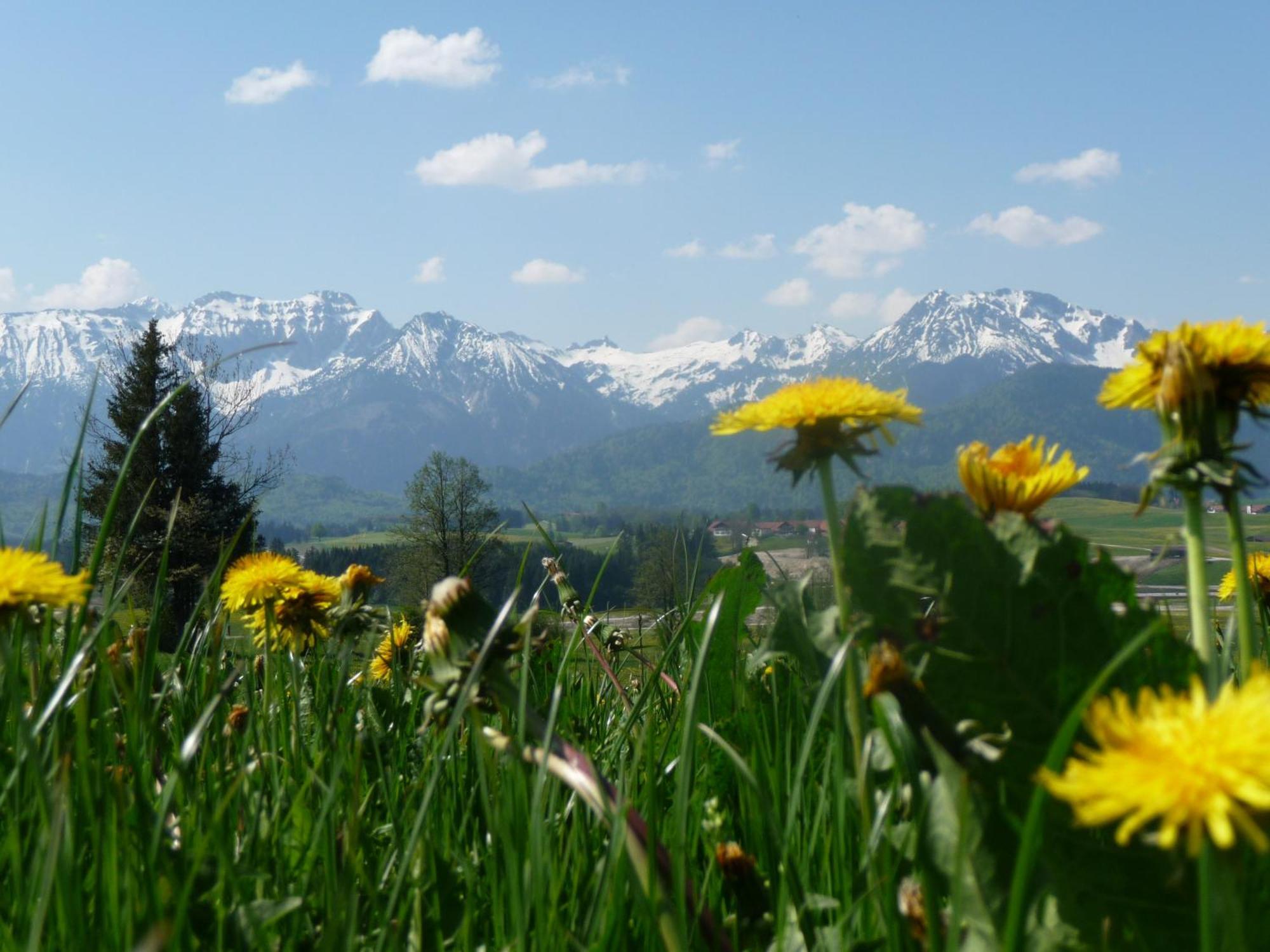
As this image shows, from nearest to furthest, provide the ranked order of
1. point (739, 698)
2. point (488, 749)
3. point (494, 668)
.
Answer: point (494, 668), point (488, 749), point (739, 698)

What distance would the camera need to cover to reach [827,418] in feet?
4.45

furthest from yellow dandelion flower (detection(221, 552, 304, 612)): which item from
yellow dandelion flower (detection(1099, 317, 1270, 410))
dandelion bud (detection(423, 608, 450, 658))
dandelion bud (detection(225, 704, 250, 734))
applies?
yellow dandelion flower (detection(1099, 317, 1270, 410))

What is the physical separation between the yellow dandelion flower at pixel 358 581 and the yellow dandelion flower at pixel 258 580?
11cm

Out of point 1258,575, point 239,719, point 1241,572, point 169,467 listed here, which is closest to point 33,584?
point 239,719

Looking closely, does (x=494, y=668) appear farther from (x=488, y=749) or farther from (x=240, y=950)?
(x=488, y=749)

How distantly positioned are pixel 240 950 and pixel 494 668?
0.40 m

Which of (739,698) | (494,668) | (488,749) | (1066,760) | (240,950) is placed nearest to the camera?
(1066,760)

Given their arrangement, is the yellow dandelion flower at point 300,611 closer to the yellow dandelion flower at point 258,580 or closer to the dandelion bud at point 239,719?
the yellow dandelion flower at point 258,580

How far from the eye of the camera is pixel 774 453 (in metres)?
1.43

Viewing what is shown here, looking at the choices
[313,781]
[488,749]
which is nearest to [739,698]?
[488,749]

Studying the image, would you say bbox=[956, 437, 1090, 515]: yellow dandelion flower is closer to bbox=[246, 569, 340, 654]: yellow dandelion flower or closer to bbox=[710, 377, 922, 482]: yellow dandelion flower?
bbox=[710, 377, 922, 482]: yellow dandelion flower

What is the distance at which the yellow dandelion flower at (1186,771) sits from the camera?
549 millimetres

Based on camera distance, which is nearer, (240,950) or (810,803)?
(240,950)

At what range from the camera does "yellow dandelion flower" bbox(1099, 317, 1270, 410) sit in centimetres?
111
